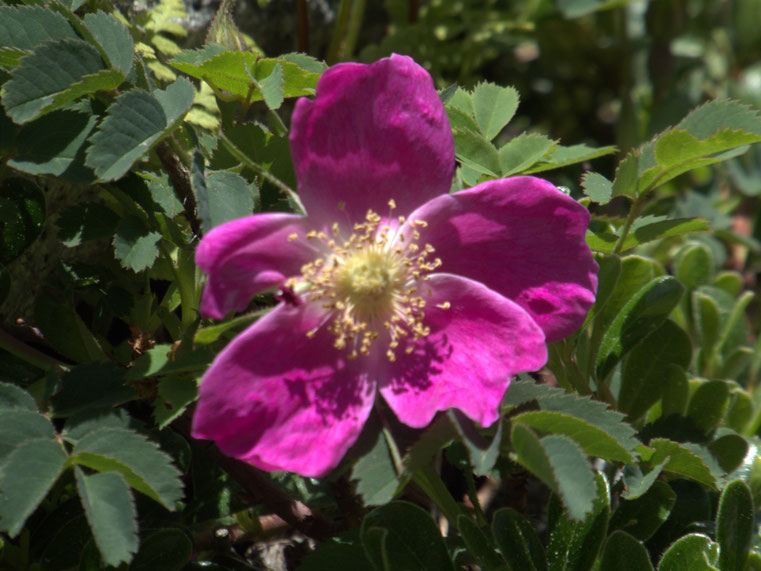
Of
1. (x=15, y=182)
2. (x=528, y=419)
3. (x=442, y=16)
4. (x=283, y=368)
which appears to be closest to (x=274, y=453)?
(x=283, y=368)

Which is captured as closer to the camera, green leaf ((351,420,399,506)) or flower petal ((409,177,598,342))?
green leaf ((351,420,399,506))

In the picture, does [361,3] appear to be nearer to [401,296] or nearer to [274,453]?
[401,296]

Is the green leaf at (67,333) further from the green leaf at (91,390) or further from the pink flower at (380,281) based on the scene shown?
the pink flower at (380,281)

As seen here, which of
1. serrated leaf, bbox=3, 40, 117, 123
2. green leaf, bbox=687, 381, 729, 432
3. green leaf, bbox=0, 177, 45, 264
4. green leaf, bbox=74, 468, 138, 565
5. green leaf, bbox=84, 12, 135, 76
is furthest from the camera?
green leaf, bbox=687, 381, 729, 432

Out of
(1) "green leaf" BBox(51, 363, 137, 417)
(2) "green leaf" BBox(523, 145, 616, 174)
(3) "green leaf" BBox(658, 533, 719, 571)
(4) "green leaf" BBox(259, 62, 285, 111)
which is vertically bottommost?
(3) "green leaf" BBox(658, 533, 719, 571)

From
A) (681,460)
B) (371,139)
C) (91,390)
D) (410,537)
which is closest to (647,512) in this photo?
(681,460)

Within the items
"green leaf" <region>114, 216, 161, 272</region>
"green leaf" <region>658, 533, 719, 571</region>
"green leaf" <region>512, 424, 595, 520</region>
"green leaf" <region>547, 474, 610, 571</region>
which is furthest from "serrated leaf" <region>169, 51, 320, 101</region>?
"green leaf" <region>658, 533, 719, 571</region>

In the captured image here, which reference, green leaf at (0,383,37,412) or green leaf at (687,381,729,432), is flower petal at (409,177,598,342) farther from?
green leaf at (0,383,37,412)

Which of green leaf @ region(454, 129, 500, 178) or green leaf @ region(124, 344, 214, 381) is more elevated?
green leaf @ region(454, 129, 500, 178)

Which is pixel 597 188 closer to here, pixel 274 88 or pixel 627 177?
pixel 627 177
